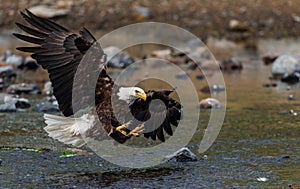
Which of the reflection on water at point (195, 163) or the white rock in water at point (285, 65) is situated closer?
the reflection on water at point (195, 163)

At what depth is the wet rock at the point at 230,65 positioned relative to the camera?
15071mm

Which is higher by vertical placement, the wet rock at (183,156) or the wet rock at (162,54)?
the wet rock at (162,54)

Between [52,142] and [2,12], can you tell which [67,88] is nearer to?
[52,142]

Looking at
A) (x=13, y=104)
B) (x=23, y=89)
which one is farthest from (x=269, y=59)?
(x=13, y=104)

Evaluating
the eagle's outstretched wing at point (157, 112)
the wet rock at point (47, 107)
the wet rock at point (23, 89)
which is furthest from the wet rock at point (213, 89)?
the eagle's outstretched wing at point (157, 112)

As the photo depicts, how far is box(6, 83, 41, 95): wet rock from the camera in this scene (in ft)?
39.2

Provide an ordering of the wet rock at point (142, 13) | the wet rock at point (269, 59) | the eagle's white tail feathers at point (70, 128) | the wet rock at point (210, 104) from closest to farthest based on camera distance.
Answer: the eagle's white tail feathers at point (70, 128) → the wet rock at point (210, 104) → the wet rock at point (269, 59) → the wet rock at point (142, 13)

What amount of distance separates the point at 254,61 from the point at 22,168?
387 inches

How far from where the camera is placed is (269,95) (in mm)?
11898

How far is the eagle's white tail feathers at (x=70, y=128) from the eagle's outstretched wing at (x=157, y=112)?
0.48m

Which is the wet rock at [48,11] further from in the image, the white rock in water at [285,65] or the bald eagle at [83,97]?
the bald eagle at [83,97]

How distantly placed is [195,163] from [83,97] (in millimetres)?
1252

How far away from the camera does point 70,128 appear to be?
25.5ft

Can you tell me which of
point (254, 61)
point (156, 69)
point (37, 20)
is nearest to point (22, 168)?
point (37, 20)
